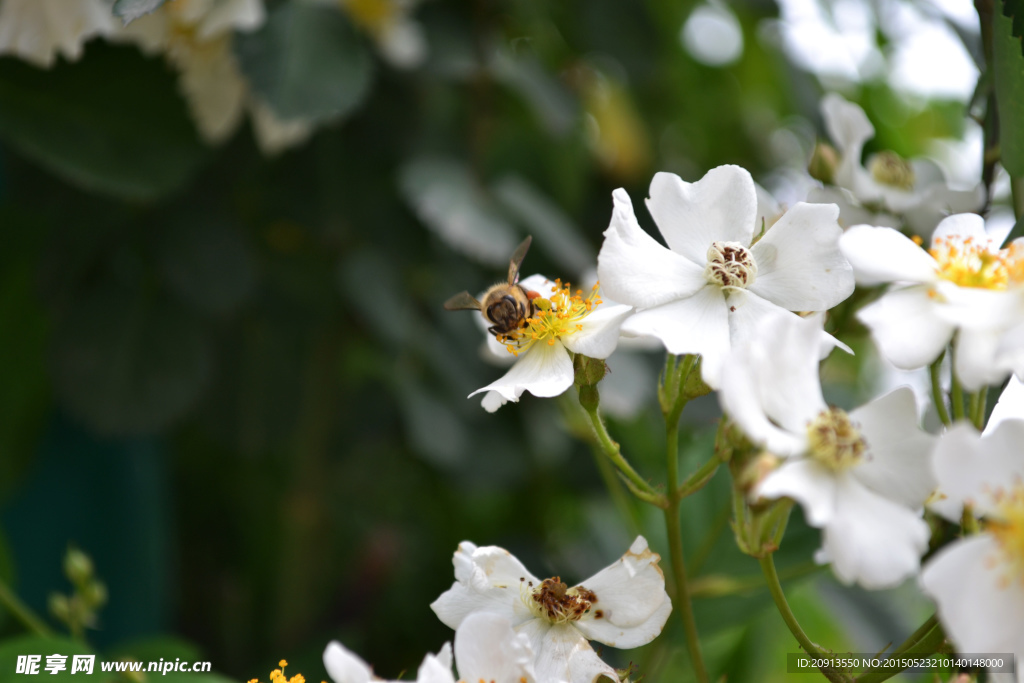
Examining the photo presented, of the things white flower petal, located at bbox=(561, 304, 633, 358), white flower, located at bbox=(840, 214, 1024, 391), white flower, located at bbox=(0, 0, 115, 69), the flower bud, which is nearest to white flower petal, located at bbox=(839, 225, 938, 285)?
white flower, located at bbox=(840, 214, 1024, 391)

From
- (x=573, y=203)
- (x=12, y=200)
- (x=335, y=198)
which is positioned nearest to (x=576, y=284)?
(x=573, y=203)

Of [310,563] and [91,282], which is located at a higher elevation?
[91,282]

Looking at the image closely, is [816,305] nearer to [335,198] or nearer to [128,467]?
[335,198]

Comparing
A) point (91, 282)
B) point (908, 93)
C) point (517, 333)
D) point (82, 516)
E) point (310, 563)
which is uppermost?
point (517, 333)

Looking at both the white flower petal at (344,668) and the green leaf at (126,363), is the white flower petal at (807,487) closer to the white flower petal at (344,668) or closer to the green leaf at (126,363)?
the white flower petal at (344,668)

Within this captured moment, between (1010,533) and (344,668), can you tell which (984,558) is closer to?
(1010,533)

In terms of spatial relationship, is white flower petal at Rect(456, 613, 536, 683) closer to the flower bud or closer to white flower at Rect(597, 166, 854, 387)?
white flower at Rect(597, 166, 854, 387)

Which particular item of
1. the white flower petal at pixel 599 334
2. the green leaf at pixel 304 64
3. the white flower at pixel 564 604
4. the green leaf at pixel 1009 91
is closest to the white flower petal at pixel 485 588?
the white flower at pixel 564 604

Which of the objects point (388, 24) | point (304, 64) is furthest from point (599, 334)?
point (388, 24)
